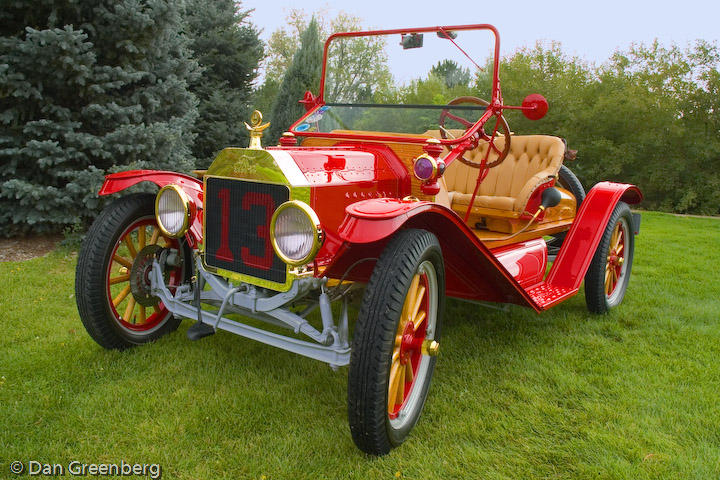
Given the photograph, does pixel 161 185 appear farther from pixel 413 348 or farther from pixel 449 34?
pixel 449 34

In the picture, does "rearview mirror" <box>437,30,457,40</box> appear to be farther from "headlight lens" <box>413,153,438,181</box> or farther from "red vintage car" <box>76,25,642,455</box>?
"headlight lens" <box>413,153,438,181</box>

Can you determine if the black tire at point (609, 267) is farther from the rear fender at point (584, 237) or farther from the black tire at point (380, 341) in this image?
the black tire at point (380, 341)

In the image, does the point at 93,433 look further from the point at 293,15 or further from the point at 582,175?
the point at 293,15

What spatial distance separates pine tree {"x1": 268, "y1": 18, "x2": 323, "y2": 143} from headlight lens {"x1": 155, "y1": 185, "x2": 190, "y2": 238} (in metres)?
6.64

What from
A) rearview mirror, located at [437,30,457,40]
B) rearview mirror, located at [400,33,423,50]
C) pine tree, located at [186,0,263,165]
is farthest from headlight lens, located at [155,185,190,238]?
pine tree, located at [186,0,263,165]

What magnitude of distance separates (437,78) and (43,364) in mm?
2959

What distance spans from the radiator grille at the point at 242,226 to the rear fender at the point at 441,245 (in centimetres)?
34

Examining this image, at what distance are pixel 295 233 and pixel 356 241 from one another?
0.41 m

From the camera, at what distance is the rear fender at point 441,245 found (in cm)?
213

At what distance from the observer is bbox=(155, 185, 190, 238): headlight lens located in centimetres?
280

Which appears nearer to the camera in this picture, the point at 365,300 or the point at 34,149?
the point at 365,300

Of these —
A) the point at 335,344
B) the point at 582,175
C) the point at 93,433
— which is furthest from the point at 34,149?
the point at 582,175

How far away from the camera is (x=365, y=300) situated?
2.16 m

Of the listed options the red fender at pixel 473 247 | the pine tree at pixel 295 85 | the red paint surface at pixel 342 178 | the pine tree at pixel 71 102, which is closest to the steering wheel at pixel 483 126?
the red paint surface at pixel 342 178
